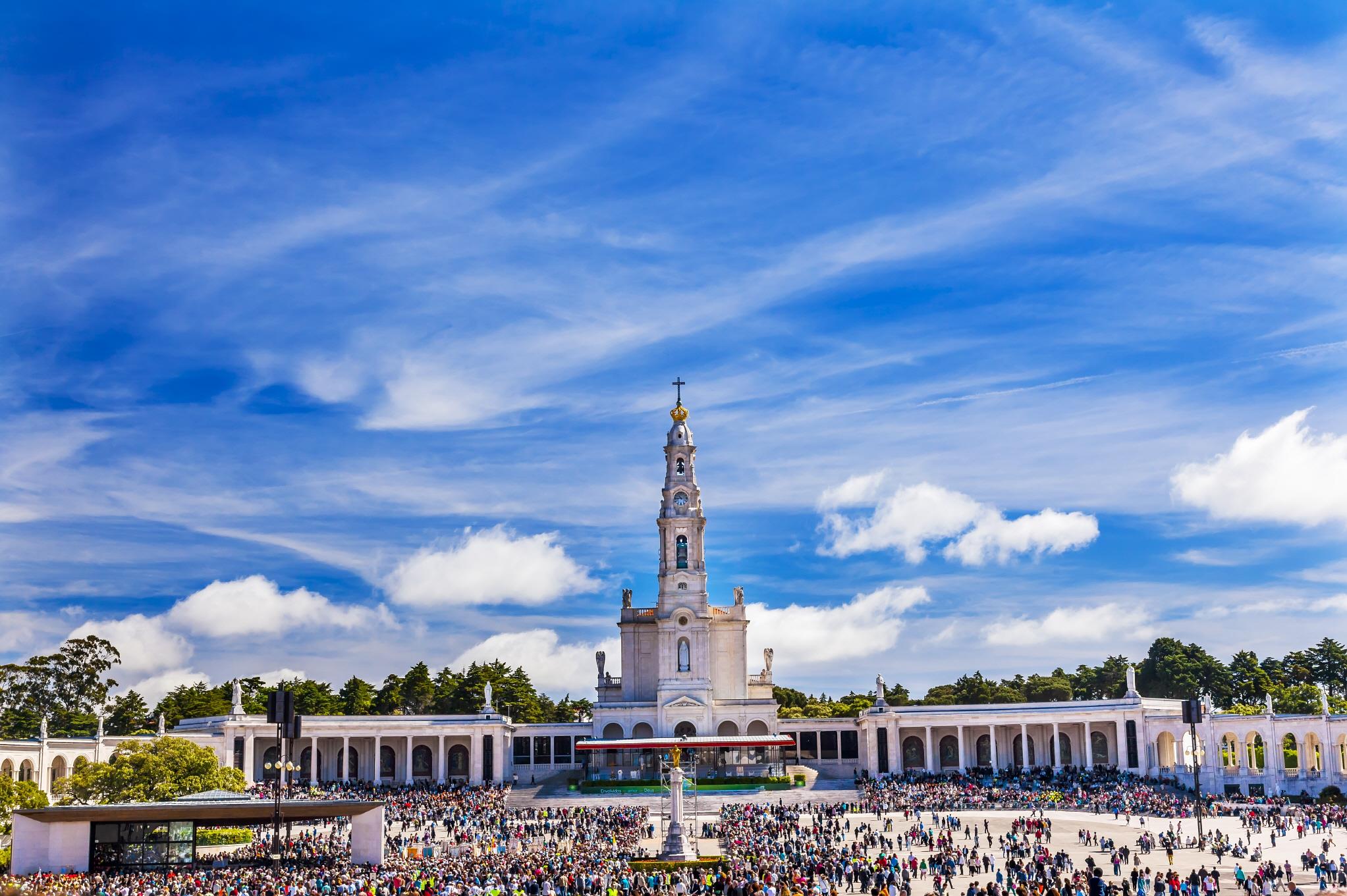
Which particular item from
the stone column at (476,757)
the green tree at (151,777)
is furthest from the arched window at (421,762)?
the green tree at (151,777)

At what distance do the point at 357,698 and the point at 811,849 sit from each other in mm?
66941

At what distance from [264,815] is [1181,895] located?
100 feet

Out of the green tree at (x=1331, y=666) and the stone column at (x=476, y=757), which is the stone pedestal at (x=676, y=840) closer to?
the stone column at (x=476, y=757)

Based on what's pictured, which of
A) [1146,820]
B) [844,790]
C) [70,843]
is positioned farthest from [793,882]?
[844,790]

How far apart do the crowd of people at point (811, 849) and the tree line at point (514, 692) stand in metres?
23.0

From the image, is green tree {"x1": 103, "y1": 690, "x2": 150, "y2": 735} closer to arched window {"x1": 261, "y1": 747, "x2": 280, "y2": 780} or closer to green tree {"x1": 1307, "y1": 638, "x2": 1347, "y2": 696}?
arched window {"x1": 261, "y1": 747, "x2": 280, "y2": 780}

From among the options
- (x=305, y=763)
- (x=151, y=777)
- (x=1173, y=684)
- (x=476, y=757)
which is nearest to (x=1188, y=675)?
(x=1173, y=684)

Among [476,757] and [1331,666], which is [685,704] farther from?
[1331,666]

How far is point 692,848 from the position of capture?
49750mm

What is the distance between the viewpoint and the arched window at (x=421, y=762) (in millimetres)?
99312

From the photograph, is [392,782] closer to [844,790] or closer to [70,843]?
[844,790]

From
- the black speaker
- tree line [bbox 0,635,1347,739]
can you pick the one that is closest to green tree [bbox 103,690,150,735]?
tree line [bbox 0,635,1347,739]

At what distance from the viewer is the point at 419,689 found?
109812 millimetres

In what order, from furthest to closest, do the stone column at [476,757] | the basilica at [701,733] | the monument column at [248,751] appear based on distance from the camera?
the stone column at [476,757] → the monument column at [248,751] → the basilica at [701,733]
